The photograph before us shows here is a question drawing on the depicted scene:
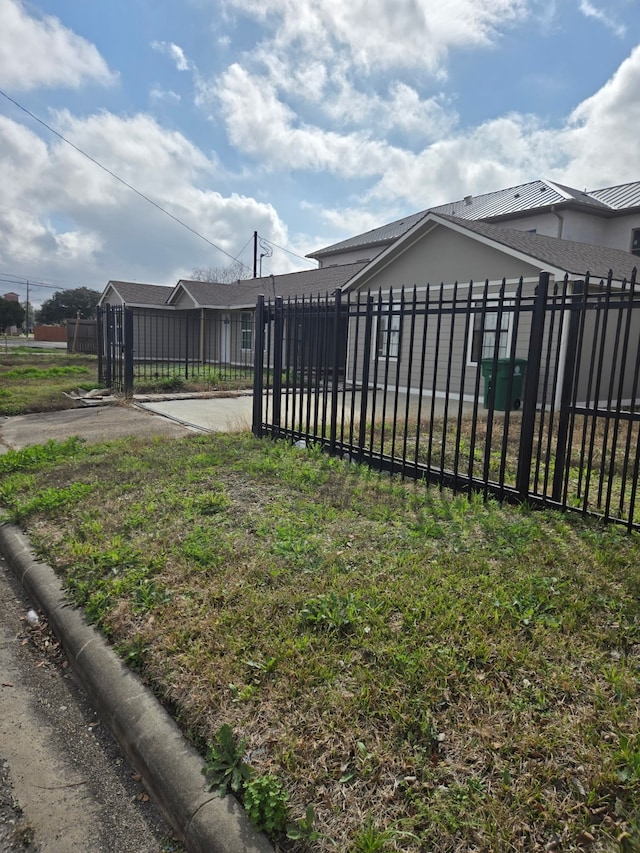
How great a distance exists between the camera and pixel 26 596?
3.80 metres

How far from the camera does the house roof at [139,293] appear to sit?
28.5m

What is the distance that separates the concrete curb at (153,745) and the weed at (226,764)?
0.11ft

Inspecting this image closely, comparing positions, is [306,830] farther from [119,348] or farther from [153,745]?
[119,348]

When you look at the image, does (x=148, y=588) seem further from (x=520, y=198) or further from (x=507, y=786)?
(x=520, y=198)

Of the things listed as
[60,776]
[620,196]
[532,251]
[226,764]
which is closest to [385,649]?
[226,764]

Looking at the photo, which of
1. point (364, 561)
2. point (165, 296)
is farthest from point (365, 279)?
point (165, 296)

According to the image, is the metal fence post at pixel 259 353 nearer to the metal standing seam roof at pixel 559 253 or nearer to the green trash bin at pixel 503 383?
the green trash bin at pixel 503 383

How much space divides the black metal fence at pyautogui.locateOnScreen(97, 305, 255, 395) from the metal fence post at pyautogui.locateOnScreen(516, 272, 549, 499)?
7797 mm

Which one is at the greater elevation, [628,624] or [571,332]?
[571,332]

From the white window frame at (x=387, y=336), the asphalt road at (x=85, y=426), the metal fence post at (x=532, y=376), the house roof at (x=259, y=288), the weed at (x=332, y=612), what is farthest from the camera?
the house roof at (x=259, y=288)

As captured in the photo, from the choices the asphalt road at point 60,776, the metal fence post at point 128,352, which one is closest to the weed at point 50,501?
the asphalt road at point 60,776

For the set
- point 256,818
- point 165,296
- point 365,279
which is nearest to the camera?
point 256,818

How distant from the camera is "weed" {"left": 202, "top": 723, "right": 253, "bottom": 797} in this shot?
78.9 inches

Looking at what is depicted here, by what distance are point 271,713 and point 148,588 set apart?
4.35ft
